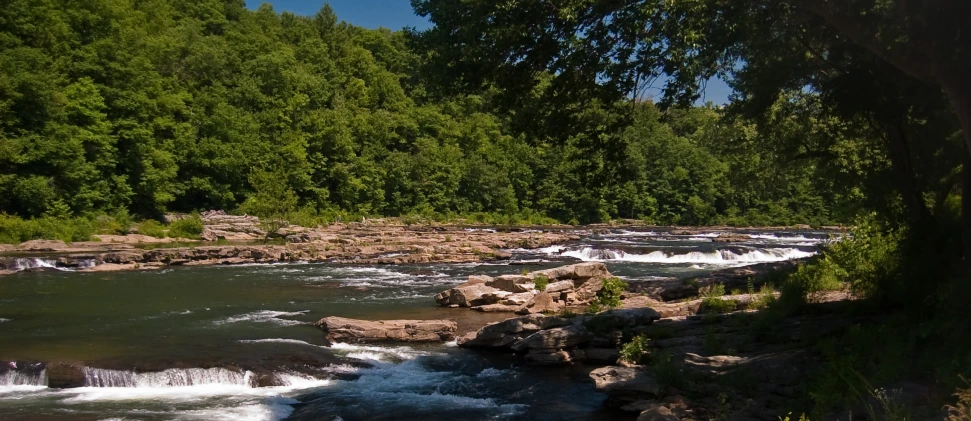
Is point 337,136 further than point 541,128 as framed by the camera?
Yes

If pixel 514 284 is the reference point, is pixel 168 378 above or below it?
below

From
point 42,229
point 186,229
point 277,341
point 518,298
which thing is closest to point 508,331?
point 518,298

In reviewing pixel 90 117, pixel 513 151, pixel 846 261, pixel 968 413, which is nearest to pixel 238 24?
pixel 513 151

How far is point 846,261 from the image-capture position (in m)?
13.6

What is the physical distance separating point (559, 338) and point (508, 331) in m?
1.49

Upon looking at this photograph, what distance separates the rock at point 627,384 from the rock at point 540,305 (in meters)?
7.34

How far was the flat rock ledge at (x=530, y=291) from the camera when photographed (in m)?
18.8

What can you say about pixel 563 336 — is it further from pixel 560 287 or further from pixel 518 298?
pixel 518 298

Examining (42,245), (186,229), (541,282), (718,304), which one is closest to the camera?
(718,304)

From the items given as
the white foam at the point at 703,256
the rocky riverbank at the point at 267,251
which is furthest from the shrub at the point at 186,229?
the white foam at the point at 703,256

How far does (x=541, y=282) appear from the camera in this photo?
19.5m

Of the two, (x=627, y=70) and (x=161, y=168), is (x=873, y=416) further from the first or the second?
(x=161, y=168)

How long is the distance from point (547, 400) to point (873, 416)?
537 cm

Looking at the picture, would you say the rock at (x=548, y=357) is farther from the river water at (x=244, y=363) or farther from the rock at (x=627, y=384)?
the rock at (x=627, y=384)
